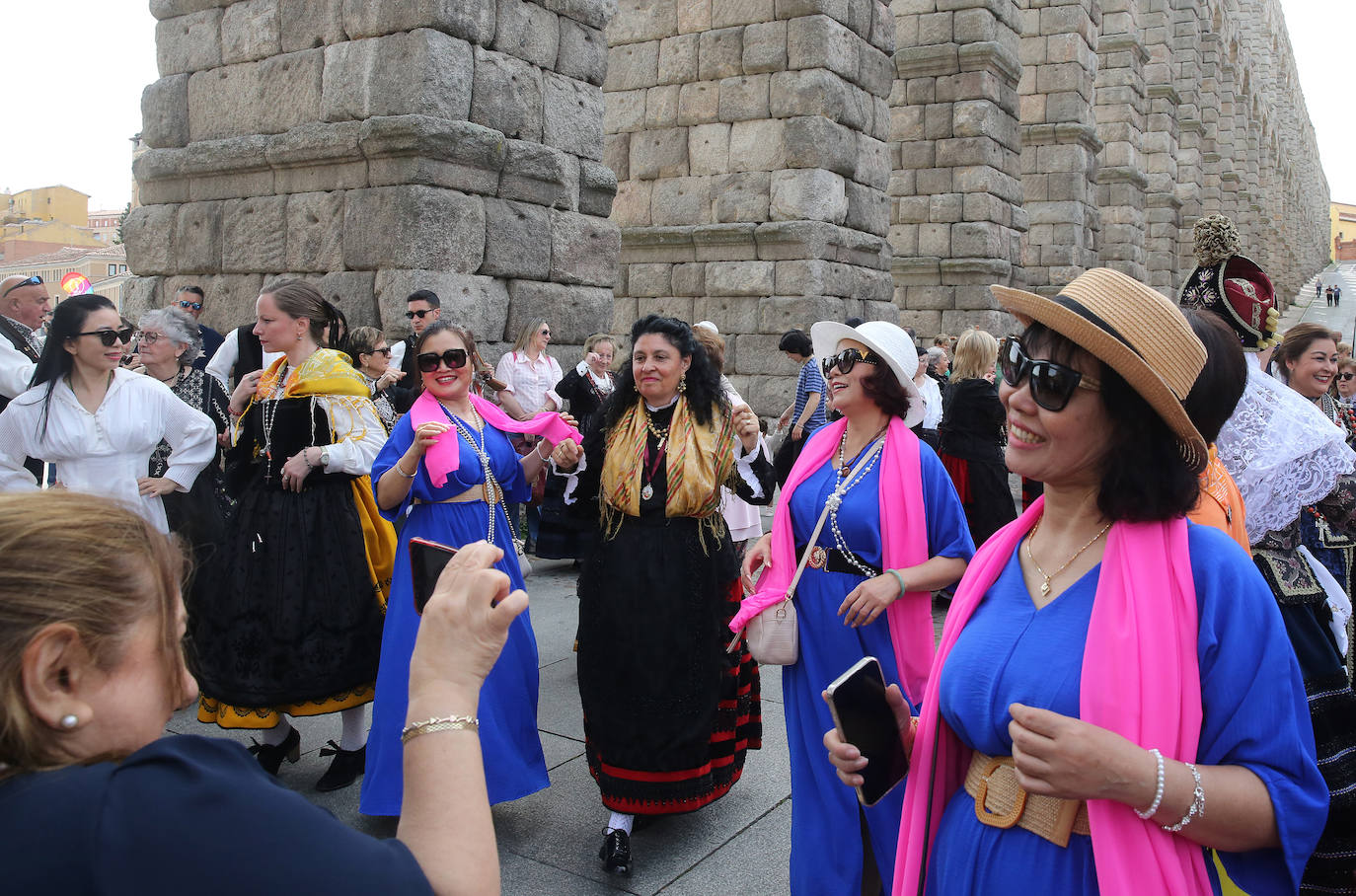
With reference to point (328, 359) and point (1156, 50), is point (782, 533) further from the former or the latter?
point (1156, 50)

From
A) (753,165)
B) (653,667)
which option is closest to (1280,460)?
(653,667)

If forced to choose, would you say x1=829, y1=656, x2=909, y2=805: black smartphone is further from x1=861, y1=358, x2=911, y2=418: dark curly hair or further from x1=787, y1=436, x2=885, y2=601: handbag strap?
x1=861, y1=358, x2=911, y2=418: dark curly hair

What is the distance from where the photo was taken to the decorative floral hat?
11.3 ft

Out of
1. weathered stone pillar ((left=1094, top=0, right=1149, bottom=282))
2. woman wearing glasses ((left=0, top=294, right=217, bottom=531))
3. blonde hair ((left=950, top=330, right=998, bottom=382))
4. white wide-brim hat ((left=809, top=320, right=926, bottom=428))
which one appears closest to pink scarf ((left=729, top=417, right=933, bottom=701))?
white wide-brim hat ((left=809, top=320, right=926, bottom=428))

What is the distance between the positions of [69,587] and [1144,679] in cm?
143

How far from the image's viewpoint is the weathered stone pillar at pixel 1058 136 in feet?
58.4

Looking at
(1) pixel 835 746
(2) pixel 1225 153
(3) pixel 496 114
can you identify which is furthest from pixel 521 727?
(2) pixel 1225 153

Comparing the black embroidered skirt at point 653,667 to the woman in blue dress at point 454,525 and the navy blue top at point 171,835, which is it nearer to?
the woman in blue dress at point 454,525

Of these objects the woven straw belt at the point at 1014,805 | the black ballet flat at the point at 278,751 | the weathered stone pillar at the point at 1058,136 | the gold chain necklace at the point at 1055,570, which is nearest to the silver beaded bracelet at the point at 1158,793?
the woven straw belt at the point at 1014,805

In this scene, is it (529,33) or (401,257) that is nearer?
(401,257)

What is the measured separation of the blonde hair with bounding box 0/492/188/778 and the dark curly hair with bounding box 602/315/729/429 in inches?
108

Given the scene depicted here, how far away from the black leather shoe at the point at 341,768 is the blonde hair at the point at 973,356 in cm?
483

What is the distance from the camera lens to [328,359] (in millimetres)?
4285

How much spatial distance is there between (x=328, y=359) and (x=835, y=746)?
10.0 feet
